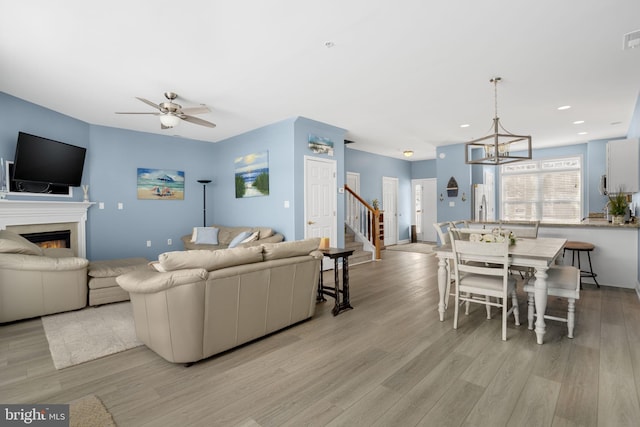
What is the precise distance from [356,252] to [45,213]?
18.2 feet

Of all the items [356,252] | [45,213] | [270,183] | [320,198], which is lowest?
[356,252]

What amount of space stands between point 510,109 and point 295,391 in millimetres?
5092

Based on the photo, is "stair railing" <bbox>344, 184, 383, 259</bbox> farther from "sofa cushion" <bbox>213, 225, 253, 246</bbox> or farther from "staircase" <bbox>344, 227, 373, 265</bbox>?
"sofa cushion" <bbox>213, 225, 253, 246</bbox>

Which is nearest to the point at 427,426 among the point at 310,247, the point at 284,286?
the point at 284,286

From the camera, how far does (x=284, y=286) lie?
306cm

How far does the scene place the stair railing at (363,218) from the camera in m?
7.37

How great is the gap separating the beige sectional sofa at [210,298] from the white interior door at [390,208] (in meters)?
6.89

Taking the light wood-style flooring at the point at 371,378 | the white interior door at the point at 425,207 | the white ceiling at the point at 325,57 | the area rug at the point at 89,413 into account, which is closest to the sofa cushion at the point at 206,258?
the light wood-style flooring at the point at 371,378

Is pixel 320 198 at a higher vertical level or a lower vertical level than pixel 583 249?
higher

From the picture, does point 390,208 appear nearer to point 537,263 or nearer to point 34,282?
point 537,263

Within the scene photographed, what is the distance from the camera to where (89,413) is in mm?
1910

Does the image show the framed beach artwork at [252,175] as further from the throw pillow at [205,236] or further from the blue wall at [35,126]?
the blue wall at [35,126]

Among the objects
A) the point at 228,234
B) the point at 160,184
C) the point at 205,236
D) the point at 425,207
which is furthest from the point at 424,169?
the point at 160,184

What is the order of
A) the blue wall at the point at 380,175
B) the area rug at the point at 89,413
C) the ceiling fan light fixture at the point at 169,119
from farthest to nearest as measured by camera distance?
the blue wall at the point at 380,175 → the ceiling fan light fixture at the point at 169,119 → the area rug at the point at 89,413
